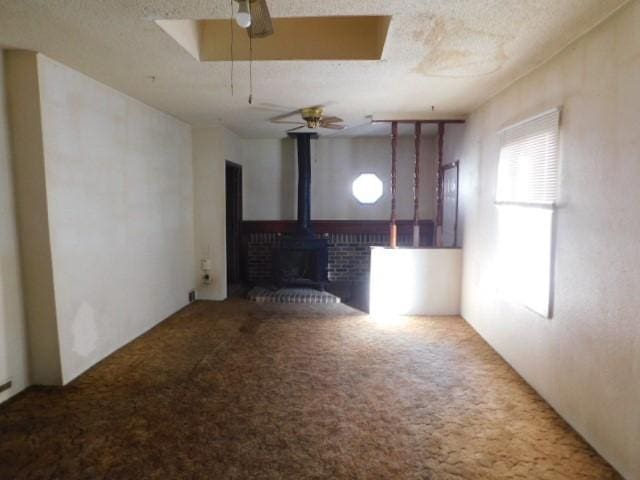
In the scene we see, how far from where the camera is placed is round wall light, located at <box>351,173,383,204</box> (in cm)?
634

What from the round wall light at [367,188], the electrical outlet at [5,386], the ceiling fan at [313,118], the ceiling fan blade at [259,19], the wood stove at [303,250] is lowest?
the electrical outlet at [5,386]

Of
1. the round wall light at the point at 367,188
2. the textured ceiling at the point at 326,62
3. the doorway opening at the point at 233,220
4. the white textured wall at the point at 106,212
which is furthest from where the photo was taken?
the round wall light at the point at 367,188

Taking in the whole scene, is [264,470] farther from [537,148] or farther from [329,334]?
[537,148]

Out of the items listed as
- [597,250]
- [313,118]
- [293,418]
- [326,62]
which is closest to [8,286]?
[293,418]

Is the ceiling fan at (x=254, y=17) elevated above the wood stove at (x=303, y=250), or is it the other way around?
the ceiling fan at (x=254, y=17)

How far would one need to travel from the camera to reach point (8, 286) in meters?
2.64

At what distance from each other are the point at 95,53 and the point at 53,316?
180cm

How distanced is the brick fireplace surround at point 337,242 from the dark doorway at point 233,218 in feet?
0.51

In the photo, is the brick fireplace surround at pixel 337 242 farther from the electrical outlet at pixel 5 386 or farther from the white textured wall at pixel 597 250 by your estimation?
the electrical outlet at pixel 5 386

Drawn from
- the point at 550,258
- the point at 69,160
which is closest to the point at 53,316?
the point at 69,160

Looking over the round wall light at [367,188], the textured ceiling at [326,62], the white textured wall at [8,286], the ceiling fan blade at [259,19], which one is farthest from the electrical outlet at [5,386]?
the round wall light at [367,188]

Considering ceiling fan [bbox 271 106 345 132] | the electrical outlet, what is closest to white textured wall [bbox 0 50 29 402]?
the electrical outlet

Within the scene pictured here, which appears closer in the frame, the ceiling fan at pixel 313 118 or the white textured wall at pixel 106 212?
the white textured wall at pixel 106 212

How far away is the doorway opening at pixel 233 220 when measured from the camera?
6113 millimetres
